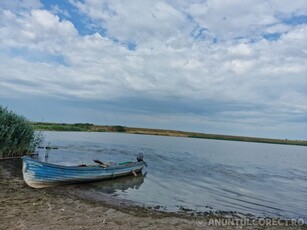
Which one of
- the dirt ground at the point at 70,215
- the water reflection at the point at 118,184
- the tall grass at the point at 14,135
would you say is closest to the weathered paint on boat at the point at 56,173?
the water reflection at the point at 118,184

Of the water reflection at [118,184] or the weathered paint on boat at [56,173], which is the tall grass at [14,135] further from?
the water reflection at [118,184]

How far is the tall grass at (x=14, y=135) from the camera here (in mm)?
22094

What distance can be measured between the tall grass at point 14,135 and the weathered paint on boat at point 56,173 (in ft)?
26.7

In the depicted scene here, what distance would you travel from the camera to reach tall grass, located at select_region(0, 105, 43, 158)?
22094 millimetres

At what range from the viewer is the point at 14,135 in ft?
77.6

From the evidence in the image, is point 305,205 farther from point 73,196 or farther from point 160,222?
point 73,196

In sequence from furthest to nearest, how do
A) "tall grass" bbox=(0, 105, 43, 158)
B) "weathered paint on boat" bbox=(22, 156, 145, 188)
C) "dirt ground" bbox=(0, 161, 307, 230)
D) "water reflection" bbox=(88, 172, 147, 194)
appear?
"tall grass" bbox=(0, 105, 43, 158), "water reflection" bbox=(88, 172, 147, 194), "weathered paint on boat" bbox=(22, 156, 145, 188), "dirt ground" bbox=(0, 161, 307, 230)

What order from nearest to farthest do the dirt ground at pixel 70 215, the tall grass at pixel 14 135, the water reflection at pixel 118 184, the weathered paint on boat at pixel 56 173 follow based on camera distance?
the dirt ground at pixel 70 215 → the weathered paint on boat at pixel 56 173 → the water reflection at pixel 118 184 → the tall grass at pixel 14 135

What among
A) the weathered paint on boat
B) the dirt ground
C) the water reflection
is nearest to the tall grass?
the weathered paint on boat

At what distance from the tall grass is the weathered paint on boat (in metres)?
8.14

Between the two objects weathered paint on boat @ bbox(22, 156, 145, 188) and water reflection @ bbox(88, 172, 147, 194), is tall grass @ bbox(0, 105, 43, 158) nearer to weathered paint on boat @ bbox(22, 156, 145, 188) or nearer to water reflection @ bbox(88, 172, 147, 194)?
weathered paint on boat @ bbox(22, 156, 145, 188)

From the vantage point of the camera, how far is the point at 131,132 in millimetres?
133875

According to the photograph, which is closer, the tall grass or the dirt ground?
the dirt ground

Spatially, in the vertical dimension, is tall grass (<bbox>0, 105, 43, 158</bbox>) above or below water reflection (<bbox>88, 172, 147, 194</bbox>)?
above
